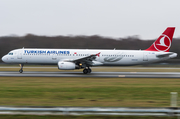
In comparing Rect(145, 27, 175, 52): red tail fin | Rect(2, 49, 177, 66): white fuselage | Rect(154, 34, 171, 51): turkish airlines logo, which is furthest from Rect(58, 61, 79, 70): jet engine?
Rect(154, 34, 171, 51): turkish airlines logo

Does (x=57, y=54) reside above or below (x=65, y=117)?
above

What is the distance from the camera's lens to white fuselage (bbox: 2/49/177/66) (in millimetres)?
27188

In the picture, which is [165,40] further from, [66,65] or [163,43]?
[66,65]

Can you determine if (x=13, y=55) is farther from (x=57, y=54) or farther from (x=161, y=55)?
(x=161, y=55)

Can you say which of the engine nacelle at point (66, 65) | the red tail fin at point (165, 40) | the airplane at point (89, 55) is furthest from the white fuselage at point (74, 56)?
the engine nacelle at point (66, 65)

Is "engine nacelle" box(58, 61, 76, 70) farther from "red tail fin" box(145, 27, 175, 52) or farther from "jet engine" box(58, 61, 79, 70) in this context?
"red tail fin" box(145, 27, 175, 52)

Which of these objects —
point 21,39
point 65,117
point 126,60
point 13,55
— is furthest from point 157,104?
point 21,39

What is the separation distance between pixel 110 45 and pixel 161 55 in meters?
43.5

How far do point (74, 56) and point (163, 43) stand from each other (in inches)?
500

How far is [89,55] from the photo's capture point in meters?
28.0

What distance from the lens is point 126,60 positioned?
93.4ft

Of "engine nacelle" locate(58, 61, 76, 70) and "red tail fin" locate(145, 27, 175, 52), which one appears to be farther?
"red tail fin" locate(145, 27, 175, 52)

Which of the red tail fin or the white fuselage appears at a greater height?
the red tail fin

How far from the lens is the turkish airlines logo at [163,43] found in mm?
29031
